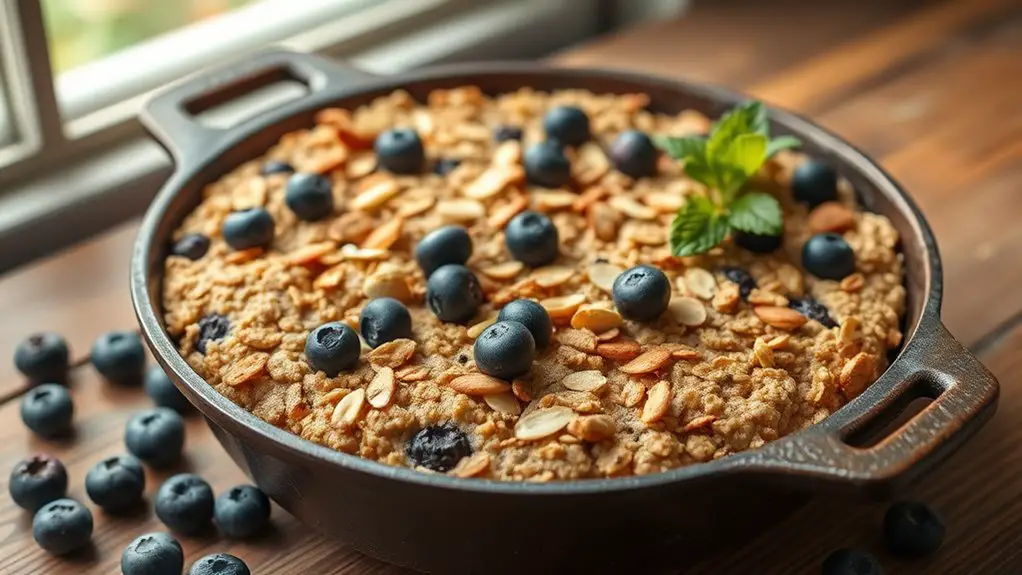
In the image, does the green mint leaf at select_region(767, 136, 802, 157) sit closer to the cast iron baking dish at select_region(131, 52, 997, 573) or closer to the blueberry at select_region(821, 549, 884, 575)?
the cast iron baking dish at select_region(131, 52, 997, 573)

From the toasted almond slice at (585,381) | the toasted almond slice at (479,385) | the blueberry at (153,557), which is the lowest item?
the blueberry at (153,557)

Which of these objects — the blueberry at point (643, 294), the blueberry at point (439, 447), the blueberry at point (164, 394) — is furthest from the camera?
the blueberry at point (164, 394)

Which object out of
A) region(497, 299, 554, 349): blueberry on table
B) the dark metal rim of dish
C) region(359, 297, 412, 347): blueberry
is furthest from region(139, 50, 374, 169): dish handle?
region(497, 299, 554, 349): blueberry on table

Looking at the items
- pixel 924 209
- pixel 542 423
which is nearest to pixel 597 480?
pixel 542 423

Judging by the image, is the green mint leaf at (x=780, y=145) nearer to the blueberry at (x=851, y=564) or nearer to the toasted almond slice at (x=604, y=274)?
the toasted almond slice at (x=604, y=274)

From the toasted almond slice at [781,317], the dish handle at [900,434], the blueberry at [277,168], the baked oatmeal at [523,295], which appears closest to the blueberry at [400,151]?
the baked oatmeal at [523,295]

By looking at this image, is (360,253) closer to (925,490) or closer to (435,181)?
(435,181)

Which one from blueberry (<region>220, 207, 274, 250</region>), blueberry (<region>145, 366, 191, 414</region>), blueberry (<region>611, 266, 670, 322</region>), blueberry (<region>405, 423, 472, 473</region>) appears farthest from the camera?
blueberry (<region>145, 366, 191, 414</region>)
